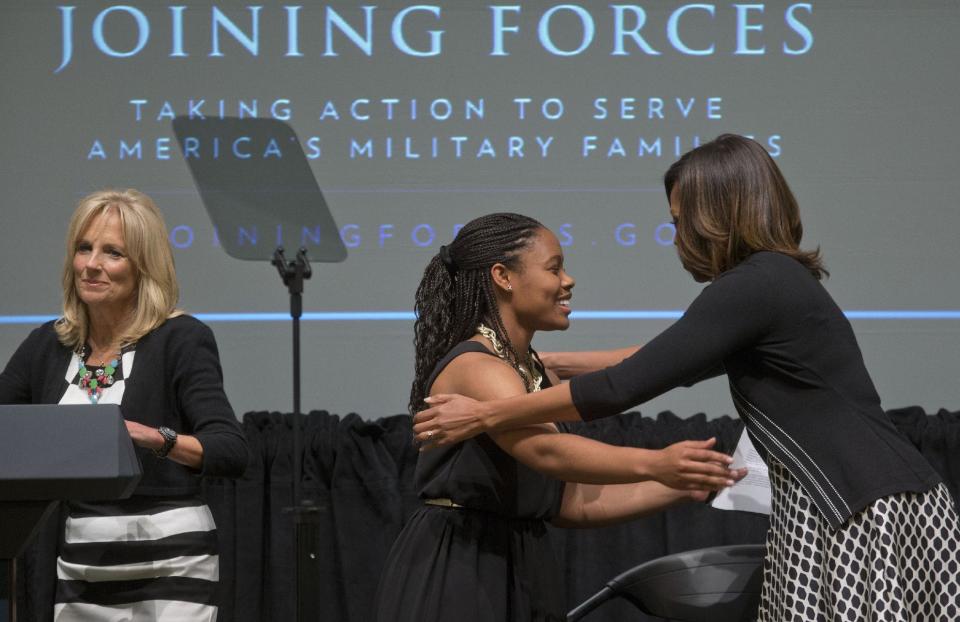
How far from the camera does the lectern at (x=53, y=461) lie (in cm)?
144

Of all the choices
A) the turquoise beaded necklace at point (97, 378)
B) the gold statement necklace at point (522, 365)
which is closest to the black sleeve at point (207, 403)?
the turquoise beaded necklace at point (97, 378)

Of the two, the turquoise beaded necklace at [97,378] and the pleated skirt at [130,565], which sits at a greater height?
the turquoise beaded necklace at [97,378]

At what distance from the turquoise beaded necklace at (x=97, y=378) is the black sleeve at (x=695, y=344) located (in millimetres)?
995

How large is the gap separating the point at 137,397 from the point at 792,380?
1.23 meters

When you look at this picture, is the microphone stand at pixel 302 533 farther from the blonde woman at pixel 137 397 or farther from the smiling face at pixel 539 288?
the smiling face at pixel 539 288

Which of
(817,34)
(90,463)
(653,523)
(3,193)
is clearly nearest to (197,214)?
(3,193)

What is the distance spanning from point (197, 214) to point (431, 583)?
2135 mm

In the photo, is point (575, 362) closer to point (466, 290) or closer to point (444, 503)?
point (466, 290)

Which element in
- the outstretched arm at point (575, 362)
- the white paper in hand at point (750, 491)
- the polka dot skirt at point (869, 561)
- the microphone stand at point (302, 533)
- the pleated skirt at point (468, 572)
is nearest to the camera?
the polka dot skirt at point (869, 561)

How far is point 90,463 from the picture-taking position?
1.46 meters

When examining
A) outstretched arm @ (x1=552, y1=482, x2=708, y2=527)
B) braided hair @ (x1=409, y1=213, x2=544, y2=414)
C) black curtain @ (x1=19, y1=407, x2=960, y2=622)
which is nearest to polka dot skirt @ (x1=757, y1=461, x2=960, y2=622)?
outstretched arm @ (x1=552, y1=482, x2=708, y2=527)

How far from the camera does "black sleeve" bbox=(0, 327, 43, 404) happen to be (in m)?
2.31

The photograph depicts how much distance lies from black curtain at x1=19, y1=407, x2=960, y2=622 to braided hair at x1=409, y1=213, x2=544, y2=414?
1342 mm

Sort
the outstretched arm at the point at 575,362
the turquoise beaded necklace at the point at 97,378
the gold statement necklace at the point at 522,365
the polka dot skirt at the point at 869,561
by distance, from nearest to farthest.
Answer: the polka dot skirt at the point at 869,561 < the gold statement necklace at the point at 522,365 < the turquoise beaded necklace at the point at 97,378 < the outstretched arm at the point at 575,362
